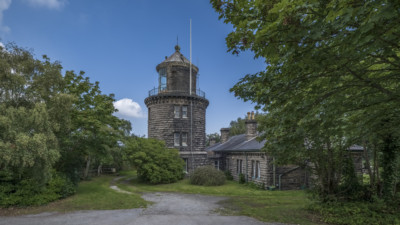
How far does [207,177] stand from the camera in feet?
75.9

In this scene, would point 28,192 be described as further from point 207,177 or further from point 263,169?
point 263,169

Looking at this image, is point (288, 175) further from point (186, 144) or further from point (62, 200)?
point (62, 200)

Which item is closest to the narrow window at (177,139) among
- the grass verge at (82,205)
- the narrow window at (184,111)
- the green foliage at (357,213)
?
the narrow window at (184,111)

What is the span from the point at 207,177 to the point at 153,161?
18.6 feet

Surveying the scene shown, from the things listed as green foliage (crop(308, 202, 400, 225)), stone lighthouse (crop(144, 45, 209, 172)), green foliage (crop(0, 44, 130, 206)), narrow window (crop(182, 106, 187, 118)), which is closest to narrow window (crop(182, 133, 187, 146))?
stone lighthouse (crop(144, 45, 209, 172))

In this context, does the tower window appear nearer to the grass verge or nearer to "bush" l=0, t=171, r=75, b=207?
the grass verge

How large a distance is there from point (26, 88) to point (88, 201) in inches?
296

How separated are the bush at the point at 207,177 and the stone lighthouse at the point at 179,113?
17.3 ft

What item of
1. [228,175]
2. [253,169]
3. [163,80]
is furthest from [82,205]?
[163,80]

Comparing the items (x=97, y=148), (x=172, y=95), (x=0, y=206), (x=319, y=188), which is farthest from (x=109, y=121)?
(x=319, y=188)

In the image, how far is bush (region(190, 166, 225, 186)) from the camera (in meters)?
23.0

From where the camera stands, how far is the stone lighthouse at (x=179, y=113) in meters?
28.8

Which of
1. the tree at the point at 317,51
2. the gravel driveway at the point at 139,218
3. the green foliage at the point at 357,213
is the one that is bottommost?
the gravel driveway at the point at 139,218

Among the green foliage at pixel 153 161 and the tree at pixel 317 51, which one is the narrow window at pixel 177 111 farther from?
the tree at pixel 317 51
